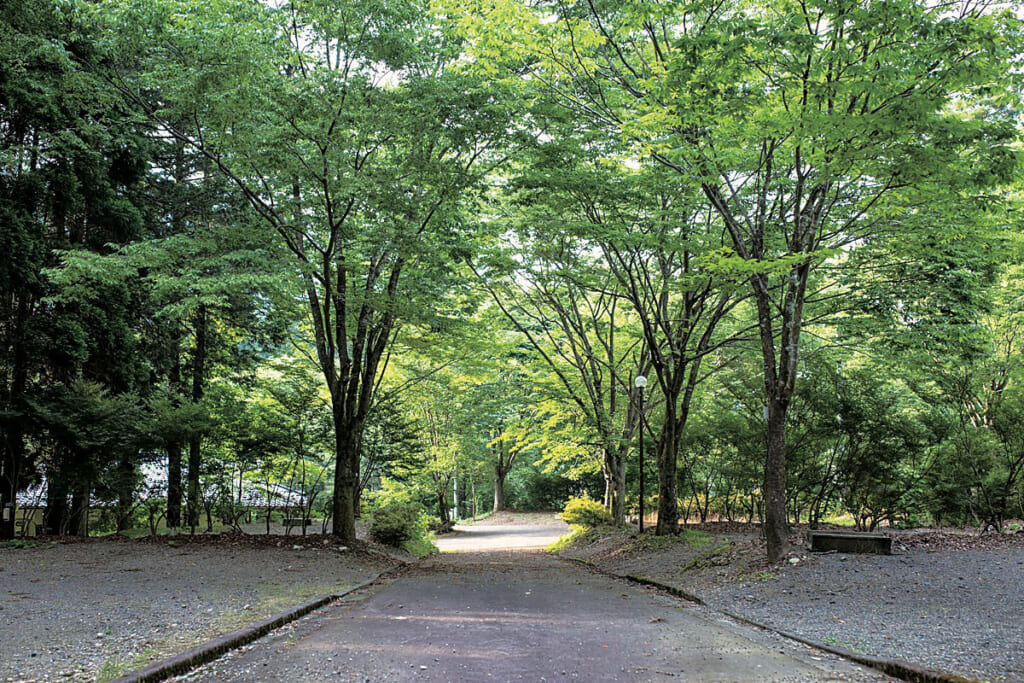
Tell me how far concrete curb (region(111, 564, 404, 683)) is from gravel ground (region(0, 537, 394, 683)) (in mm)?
162

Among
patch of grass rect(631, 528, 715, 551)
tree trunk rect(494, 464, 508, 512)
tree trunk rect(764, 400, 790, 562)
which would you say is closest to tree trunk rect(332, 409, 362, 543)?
patch of grass rect(631, 528, 715, 551)

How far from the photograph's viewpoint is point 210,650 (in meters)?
4.39

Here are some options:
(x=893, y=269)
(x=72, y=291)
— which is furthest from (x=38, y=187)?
(x=893, y=269)

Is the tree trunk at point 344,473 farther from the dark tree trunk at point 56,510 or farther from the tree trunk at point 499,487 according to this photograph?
the tree trunk at point 499,487

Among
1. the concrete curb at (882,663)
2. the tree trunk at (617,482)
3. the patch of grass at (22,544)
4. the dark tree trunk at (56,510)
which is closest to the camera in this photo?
the concrete curb at (882,663)

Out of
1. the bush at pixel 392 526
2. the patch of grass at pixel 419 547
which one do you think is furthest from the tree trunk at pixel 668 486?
the patch of grass at pixel 419 547

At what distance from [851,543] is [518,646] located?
5837 millimetres

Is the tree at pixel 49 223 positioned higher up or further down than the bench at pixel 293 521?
higher up

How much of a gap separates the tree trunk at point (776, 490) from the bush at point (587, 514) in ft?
30.8

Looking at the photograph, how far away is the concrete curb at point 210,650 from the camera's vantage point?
12.4 feet

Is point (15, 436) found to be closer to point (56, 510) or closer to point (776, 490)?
point (56, 510)

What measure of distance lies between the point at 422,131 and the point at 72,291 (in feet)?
19.6

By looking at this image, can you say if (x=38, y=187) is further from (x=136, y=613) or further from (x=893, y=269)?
(x=893, y=269)

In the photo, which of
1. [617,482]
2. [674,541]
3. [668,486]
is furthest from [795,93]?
[617,482]
